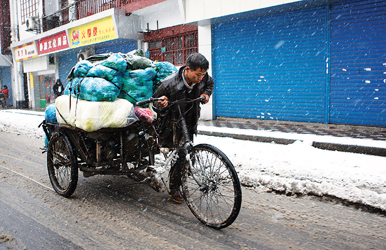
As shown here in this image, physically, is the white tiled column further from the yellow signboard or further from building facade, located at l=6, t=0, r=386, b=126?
the yellow signboard

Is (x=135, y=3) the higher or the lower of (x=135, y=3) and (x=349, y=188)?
the higher

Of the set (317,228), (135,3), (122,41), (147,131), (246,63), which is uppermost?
(135,3)

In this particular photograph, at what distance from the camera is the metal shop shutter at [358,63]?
808 cm

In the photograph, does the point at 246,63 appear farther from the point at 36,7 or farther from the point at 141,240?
the point at 36,7

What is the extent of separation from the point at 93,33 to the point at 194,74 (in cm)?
1422

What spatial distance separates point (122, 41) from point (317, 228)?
47.6ft

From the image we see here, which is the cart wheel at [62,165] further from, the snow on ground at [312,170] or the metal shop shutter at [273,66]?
the metal shop shutter at [273,66]

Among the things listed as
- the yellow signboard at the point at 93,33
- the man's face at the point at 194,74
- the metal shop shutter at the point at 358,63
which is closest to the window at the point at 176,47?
the yellow signboard at the point at 93,33

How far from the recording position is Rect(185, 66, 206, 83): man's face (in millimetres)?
2939

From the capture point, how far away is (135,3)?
13359 mm

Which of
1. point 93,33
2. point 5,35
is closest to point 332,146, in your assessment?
point 93,33

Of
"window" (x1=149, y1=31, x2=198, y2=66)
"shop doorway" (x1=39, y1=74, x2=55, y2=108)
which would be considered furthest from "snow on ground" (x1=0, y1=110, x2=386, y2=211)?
"shop doorway" (x1=39, y1=74, x2=55, y2=108)

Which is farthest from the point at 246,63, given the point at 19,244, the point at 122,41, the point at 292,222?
the point at 19,244

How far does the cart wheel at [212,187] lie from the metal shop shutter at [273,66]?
740 centimetres
